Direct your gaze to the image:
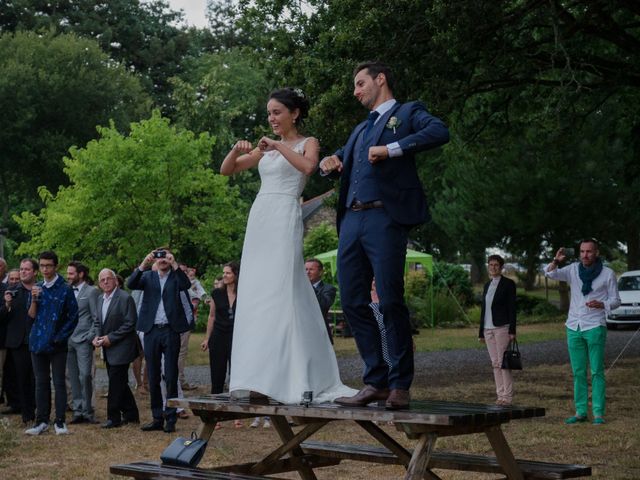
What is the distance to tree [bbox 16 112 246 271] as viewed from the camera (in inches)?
1299

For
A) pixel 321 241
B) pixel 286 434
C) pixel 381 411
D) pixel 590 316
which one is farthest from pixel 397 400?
pixel 321 241

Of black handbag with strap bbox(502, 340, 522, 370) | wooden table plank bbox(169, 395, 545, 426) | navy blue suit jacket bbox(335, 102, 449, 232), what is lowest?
black handbag with strap bbox(502, 340, 522, 370)

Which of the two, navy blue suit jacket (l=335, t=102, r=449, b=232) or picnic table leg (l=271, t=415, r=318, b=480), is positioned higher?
navy blue suit jacket (l=335, t=102, r=449, b=232)

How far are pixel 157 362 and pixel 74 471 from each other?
368cm

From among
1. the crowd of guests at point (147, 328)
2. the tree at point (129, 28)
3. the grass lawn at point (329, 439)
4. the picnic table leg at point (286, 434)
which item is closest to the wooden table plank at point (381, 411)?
the picnic table leg at point (286, 434)

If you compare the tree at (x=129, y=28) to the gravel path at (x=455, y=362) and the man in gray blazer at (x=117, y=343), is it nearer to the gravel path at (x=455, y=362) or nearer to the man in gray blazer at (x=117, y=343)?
the gravel path at (x=455, y=362)

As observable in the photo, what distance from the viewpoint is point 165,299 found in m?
14.0

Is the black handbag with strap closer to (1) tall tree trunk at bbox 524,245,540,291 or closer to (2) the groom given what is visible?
(2) the groom

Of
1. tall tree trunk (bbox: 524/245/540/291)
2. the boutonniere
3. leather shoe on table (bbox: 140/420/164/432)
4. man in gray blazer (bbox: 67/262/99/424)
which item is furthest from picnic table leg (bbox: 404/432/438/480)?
tall tree trunk (bbox: 524/245/540/291)

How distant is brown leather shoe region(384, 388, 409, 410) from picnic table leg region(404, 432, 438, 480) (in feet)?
0.74

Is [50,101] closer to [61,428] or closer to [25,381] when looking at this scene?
[25,381]

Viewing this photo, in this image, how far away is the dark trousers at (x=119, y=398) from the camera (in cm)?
1462

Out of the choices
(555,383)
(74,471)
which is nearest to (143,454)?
(74,471)

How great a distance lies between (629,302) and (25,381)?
24.2m
